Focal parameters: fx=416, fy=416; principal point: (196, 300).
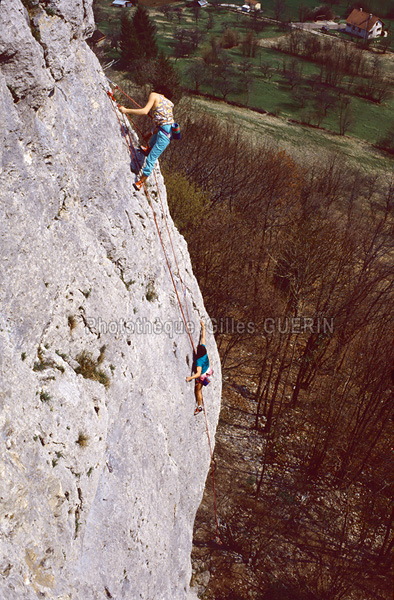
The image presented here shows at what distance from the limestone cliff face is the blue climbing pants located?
53 centimetres

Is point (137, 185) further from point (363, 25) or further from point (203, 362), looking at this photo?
point (363, 25)

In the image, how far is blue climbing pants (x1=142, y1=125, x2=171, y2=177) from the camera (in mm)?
9078

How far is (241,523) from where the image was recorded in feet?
54.0

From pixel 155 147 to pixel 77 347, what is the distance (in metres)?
4.84

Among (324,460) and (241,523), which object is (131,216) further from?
(324,460)

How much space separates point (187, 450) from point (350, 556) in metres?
10.6

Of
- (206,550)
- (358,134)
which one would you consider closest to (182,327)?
(206,550)

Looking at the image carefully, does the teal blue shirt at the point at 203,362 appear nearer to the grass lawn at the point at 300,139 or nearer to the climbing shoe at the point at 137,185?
the climbing shoe at the point at 137,185

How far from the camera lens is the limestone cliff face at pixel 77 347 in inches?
218

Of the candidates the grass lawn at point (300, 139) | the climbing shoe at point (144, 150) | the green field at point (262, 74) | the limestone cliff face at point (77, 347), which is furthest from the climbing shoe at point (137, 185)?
the green field at point (262, 74)

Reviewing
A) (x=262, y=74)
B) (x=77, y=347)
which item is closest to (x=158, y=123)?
(x=77, y=347)

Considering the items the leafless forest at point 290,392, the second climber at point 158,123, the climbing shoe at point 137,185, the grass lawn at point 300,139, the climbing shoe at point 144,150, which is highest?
the second climber at point 158,123

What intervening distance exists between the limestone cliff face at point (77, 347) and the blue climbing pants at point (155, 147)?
53 cm

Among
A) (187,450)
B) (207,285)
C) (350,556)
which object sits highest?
(187,450)
